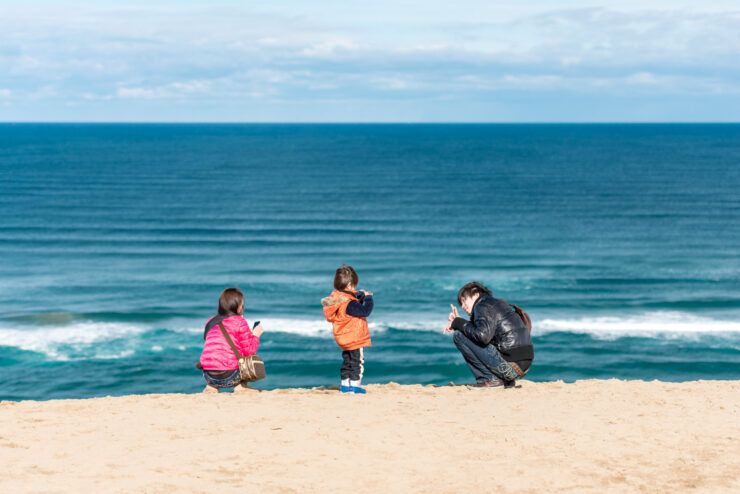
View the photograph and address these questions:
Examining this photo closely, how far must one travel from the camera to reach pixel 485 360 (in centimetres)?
966

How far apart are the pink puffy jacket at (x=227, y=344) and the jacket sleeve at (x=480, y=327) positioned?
2.63m

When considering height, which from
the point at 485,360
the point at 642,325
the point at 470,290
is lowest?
the point at 642,325

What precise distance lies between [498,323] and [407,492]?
3356 millimetres

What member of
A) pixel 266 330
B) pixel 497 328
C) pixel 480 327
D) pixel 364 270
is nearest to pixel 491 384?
pixel 497 328

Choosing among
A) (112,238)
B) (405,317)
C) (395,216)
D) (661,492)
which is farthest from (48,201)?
(661,492)

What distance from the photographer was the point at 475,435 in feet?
25.5

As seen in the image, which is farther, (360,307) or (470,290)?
(360,307)

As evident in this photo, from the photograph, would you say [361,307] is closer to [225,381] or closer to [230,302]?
[230,302]

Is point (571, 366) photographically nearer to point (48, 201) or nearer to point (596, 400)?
point (596, 400)

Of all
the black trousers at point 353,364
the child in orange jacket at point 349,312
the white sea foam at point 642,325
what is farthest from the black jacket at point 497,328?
the white sea foam at point 642,325

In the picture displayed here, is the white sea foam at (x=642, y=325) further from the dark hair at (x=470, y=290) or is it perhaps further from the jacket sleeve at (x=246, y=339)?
the jacket sleeve at (x=246, y=339)

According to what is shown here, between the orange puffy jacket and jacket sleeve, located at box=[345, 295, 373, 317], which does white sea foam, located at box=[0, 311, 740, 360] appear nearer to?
the orange puffy jacket

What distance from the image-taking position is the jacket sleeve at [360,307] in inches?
368

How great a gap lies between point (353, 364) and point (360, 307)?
102 centimetres
